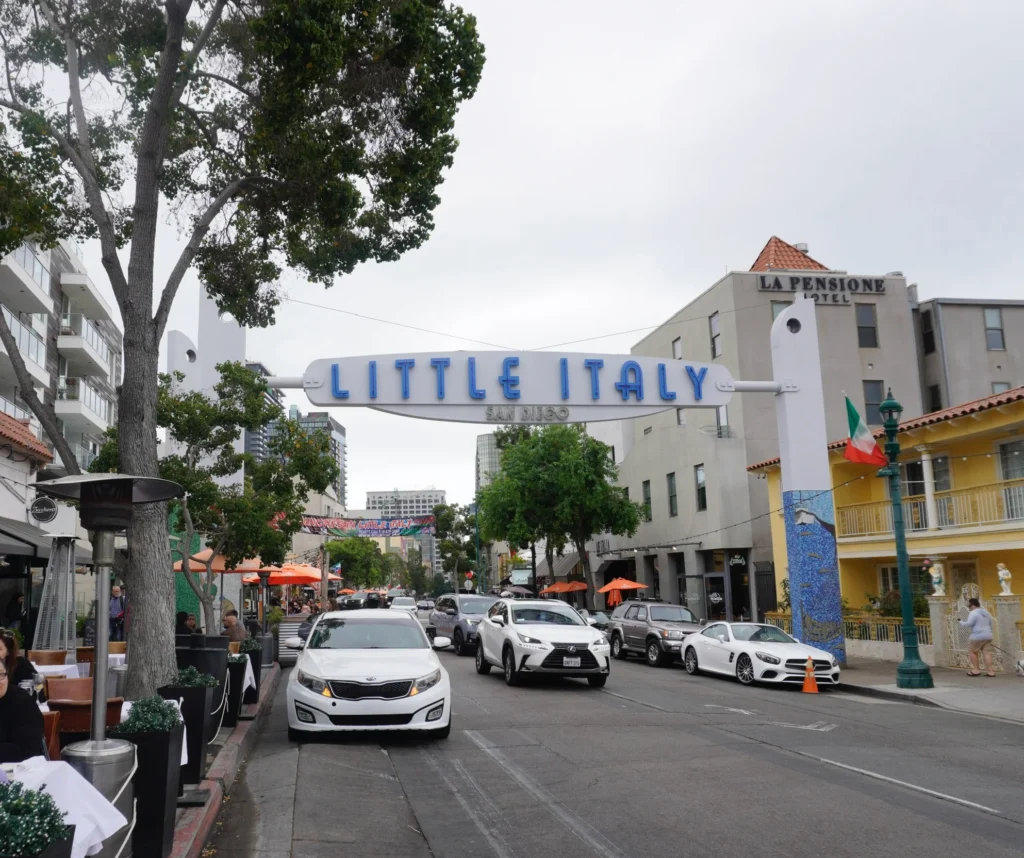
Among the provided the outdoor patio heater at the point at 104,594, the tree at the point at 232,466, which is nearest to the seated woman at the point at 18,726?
the outdoor patio heater at the point at 104,594

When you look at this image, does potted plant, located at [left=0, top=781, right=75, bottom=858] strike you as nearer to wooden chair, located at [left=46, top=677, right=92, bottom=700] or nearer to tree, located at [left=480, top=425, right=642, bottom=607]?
wooden chair, located at [left=46, top=677, right=92, bottom=700]

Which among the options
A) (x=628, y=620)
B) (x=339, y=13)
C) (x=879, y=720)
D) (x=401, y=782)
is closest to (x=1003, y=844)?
(x=401, y=782)

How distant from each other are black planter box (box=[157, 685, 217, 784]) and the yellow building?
17.5 m

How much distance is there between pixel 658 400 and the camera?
762 inches

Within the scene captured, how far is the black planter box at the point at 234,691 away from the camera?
38.2ft

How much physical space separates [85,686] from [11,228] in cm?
467

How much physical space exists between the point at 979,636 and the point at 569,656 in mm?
8366

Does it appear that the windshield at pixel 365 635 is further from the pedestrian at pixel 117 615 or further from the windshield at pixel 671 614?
the windshield at pixel 671 614

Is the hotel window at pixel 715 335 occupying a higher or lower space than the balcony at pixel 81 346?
lower

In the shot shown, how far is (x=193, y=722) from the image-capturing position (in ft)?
26.9

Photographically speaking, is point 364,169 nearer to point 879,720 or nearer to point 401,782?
point 401,782

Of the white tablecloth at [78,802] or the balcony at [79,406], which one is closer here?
the white tablecloth at [78,802]

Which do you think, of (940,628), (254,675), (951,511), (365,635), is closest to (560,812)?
(365,635)

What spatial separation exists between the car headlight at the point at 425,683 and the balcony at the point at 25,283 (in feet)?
86.6
